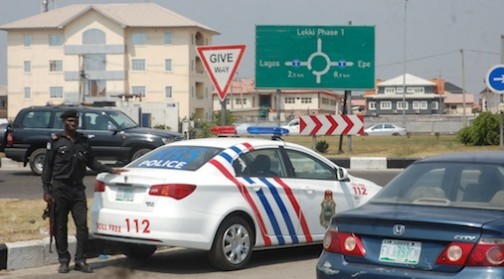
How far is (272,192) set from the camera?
32.2 feet

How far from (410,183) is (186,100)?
3172 inches

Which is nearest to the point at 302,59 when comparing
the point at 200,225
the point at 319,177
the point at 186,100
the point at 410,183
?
the point at 319,177

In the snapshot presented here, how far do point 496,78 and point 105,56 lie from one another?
71.3 m

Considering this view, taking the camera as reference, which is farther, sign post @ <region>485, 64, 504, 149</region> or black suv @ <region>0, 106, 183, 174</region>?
black suv @ <region>0, 106, 183, 174</region>

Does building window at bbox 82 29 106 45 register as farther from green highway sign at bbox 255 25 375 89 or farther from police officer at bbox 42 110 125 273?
police officer at bbox 42 110 125 273

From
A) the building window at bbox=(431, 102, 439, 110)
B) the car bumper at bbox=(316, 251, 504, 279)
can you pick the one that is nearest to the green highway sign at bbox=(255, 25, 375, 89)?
the car bumper at bbox=(316, 251, 504, 279)

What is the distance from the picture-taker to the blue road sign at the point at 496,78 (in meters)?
19.3

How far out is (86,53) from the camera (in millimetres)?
87312

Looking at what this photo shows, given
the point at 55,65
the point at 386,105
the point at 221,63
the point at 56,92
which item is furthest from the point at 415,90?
the point at 221,63

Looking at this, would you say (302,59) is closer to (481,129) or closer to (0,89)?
(481,129)

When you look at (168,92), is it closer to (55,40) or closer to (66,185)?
(55,40)

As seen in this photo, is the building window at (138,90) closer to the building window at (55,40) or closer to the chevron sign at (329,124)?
the building window at (55,40)

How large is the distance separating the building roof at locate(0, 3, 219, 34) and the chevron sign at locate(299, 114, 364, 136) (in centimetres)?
6273

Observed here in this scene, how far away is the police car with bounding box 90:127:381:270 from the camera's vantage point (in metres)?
8.93
